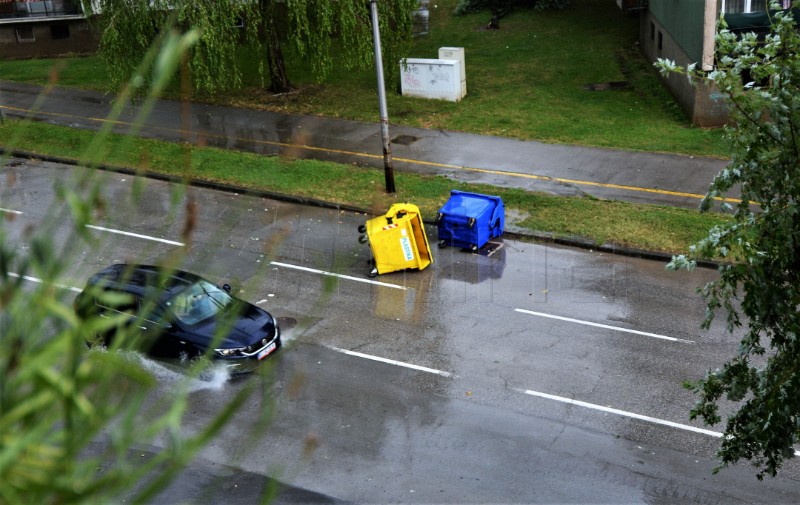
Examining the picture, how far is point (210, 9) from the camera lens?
84.3ft

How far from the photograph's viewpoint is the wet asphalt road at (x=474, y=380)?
38.1 ft

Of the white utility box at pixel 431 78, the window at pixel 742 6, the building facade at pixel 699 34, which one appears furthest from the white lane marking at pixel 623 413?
the white utility box at pixel 431 78

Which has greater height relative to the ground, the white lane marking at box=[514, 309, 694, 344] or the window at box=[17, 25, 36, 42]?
the window at box=[17, 25, 36, 42]

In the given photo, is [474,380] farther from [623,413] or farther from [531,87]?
[531,87]

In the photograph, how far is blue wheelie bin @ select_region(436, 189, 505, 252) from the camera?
1847cm

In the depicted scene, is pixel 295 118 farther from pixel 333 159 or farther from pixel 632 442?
pixel 632 442

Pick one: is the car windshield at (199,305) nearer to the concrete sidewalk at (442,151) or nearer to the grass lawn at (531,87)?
the concrete sidewalk at (442,151)

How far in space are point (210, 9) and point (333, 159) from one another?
571 cm

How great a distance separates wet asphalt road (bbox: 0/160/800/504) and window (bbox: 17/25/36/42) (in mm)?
23283

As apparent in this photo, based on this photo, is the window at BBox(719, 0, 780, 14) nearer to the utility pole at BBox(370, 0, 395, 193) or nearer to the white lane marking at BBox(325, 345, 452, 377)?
the utility pole at BBox(370, 0, 395, 193)

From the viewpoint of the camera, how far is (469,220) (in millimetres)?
18391

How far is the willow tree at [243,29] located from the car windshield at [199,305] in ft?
40.0

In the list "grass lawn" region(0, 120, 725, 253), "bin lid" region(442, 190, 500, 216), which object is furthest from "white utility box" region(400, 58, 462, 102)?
"bin lid" region(442, 190, 500, 216)

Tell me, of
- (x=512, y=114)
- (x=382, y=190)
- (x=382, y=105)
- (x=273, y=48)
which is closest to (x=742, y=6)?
(x=512, y=114)
